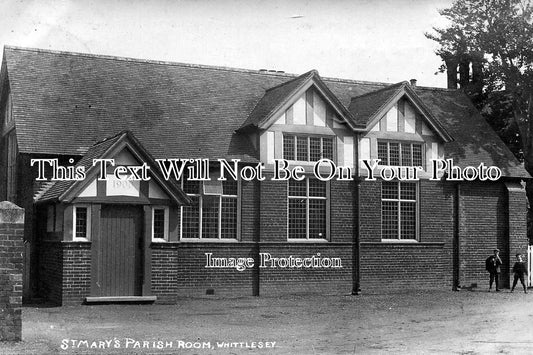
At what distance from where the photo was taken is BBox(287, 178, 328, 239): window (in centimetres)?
2502

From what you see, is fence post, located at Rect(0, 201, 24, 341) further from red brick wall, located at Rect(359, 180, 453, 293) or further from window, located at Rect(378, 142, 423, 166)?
window, located at Rect(378, 142, 423, 166)

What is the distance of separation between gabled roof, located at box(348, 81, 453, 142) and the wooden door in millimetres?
9258

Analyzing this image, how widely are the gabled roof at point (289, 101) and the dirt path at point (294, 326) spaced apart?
5.86 m

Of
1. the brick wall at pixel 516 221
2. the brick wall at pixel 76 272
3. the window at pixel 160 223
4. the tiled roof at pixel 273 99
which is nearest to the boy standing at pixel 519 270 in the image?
the brick wall at pixel 516 221

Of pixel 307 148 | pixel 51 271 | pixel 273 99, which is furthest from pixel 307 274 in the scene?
pixel 51 271

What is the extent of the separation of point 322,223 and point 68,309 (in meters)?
9.54

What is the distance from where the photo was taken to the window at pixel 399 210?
2638 cm

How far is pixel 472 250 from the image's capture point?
91.3 ft

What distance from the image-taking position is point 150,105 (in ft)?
83.9

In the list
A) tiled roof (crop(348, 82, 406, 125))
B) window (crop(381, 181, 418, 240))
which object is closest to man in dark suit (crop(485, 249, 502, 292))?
window (crop(381, 181, 418, 240))

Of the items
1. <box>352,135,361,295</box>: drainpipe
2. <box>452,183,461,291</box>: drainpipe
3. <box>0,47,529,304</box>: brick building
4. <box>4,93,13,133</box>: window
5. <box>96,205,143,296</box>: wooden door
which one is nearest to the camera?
<box>96,205,143,296</box>: wooden door

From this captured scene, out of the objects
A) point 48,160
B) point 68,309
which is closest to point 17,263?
point 68,309

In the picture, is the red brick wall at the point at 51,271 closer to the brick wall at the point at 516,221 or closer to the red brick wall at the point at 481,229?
the red brick wall at the point at 481,229

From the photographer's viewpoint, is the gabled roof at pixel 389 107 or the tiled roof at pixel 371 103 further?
the tiled roof at pixel 371 103
